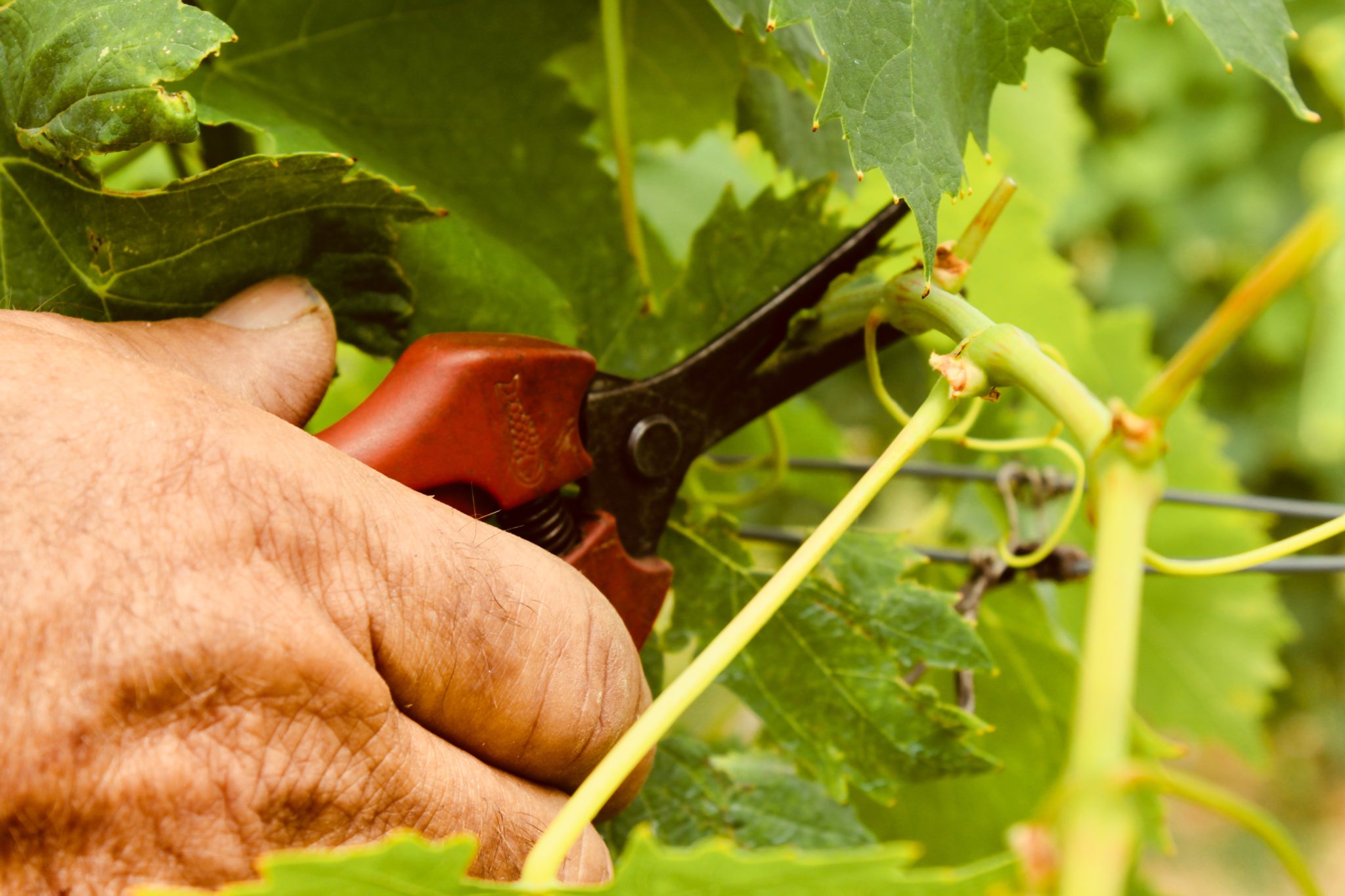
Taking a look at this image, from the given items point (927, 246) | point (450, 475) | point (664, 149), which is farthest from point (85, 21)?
point (664, 149)

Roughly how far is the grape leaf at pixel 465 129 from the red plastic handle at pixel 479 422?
0.42ft

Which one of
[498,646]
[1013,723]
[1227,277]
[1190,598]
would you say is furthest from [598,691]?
[1227,277]

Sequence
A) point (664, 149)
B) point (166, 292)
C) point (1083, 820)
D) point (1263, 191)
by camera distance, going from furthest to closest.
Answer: point (1263, 191) < point (664, 149) < point (166, 292) < point (1083, 820)

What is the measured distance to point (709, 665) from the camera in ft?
1.26

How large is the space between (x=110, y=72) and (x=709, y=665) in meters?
0.31

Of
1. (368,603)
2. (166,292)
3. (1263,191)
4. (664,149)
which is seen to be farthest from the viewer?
(1263,191)

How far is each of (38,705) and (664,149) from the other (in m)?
0.97

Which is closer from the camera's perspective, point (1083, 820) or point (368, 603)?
point (1083, 820)

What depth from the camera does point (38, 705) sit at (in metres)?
0.32

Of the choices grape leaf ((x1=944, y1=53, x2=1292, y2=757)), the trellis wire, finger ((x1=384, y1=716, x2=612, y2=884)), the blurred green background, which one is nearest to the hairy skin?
finger ((x1=384, y1=716, x2=612, y2=884))

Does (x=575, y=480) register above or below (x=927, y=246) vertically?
below

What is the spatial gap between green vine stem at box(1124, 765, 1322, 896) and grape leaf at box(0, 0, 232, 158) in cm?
39

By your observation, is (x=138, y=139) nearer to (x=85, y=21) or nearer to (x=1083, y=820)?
(x=85, y=21)

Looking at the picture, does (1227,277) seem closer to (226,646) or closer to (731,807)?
(731,807)
